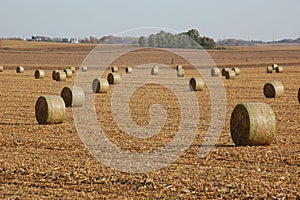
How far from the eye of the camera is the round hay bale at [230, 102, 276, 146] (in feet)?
47.4

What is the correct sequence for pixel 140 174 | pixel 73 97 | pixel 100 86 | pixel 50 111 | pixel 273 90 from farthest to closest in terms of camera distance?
pixel 100 86
pixel 273 90
pixel 73 97
pixel 50 111
pixel 140 174

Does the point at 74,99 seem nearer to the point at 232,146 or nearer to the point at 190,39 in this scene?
the point at 232,146

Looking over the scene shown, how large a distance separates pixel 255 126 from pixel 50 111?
714 centimetres

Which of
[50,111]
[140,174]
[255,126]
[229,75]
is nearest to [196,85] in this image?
[229,75]

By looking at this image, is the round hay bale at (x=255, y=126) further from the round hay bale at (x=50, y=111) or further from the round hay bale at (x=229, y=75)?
the round hay bale at (x=229, y=75)

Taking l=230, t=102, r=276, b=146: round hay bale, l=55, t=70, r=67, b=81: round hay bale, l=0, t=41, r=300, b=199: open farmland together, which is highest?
l=55, t=70, r=67, b=81: round hay bale

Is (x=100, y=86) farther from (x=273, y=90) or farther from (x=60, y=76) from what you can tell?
(x=60, y=76)

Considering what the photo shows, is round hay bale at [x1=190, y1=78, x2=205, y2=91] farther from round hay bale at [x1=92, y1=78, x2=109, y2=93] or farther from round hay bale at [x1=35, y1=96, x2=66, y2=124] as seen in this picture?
round hay bale at [x1=35, y1=96, x2=66, y2=124]

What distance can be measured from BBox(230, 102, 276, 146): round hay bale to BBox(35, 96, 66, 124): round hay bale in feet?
21.1

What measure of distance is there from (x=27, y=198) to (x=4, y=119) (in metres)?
11.1

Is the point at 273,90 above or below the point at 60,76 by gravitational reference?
below

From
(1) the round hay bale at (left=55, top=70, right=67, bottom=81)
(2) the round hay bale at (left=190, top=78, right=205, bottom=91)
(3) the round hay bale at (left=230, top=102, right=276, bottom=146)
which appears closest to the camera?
(3) the round hay bale at (left=230, top=102, right=276, bottom=146)

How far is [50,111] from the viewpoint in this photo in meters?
19.0

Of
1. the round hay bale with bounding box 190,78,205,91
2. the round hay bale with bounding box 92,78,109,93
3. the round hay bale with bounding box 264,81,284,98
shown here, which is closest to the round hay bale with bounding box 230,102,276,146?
the round hay bale with bounding box 264,81,284,98
